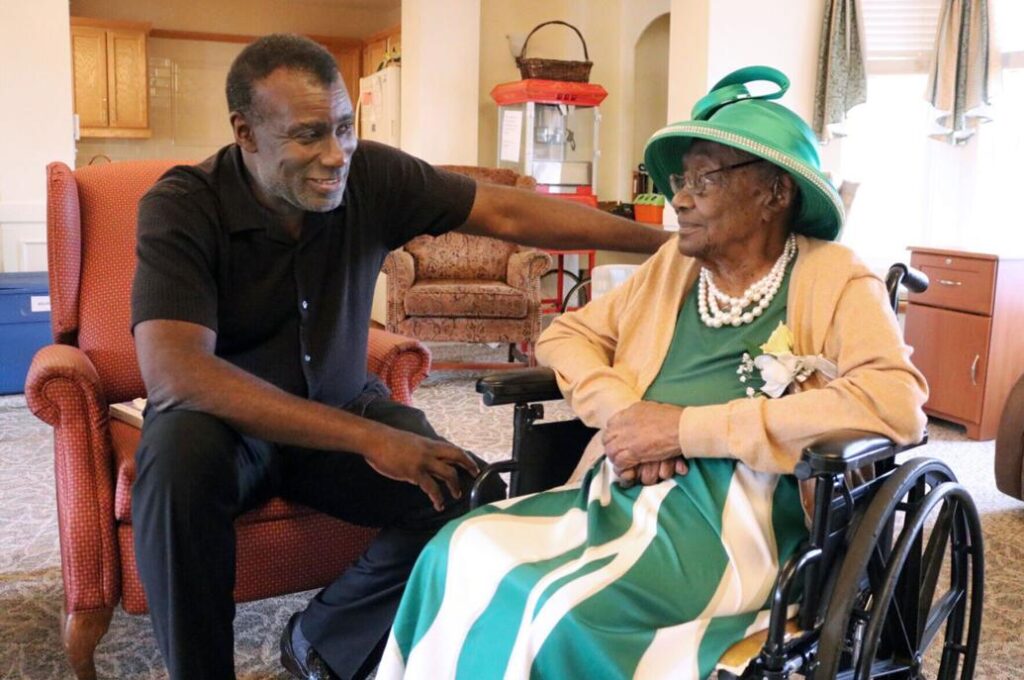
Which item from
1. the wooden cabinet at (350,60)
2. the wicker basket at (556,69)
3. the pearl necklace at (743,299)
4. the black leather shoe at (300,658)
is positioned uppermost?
the wooden cabinet at (350,60)

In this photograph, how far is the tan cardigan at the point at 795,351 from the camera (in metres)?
1.39

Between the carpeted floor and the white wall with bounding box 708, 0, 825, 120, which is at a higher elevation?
the white wall with bounding box 708, 0, 825, 120

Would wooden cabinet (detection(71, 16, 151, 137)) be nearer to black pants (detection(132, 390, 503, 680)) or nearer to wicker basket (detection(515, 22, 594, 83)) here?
wicker basket (detection(515, 22, 594, 83))

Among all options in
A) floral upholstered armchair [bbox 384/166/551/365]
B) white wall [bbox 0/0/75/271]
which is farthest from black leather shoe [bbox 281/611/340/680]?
white wall [bbox 0/0/75/271]

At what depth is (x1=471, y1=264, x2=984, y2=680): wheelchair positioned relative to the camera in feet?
4.17

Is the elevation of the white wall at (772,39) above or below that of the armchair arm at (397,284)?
above

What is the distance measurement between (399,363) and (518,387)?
26.4 inches

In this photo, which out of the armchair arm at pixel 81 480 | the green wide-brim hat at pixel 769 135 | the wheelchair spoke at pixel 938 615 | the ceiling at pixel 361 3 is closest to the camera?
the green wide-brim hat at pixel 769 135

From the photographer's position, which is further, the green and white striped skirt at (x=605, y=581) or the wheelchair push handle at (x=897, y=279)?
the wheelchair push handle at (x=897, y=279)

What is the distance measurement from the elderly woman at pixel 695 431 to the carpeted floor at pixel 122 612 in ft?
2.95

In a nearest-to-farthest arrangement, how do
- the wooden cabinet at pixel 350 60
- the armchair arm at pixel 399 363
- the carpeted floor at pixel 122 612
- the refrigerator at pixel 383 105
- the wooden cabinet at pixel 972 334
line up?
1. the carpeted floor at pixel 122 612
2. the armchair arm at pixel 399 363
3. the wooden cabinet at pixel 972 334
4. the refrigerator at pixel 383 105
5. the wooden cabinet at pixel 350 60

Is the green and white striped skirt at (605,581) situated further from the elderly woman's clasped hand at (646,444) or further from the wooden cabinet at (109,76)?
the wooden cabinet at (109,76)

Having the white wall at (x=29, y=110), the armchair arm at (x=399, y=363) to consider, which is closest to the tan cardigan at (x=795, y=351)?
the armchair arm at (x=399, y=363)

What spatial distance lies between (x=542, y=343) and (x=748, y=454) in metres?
0.48
